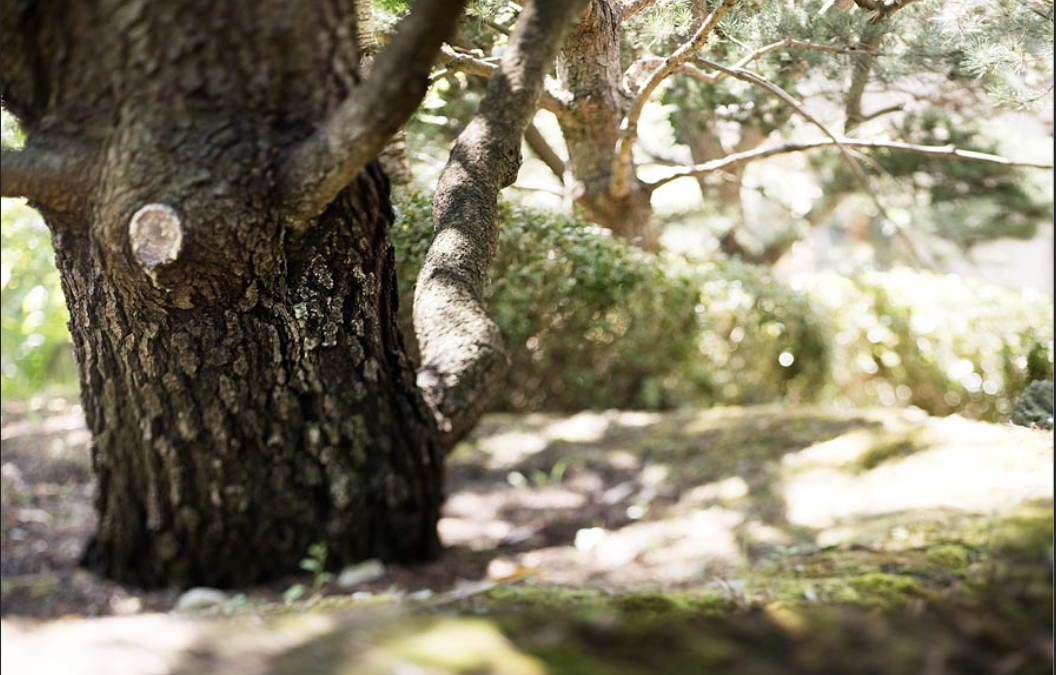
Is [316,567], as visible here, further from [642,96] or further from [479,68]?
[642,96]

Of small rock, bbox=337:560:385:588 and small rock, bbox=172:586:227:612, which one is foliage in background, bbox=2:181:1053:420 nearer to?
small rock, bbox=337:560:385:588

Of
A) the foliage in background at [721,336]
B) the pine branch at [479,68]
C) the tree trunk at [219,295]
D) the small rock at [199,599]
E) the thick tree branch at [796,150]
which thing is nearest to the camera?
the tree trunk at [219,295]

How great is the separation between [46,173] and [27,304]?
7.09ft

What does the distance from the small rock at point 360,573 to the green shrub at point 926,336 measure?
2697mm

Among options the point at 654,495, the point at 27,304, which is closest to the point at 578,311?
the point at 654,495

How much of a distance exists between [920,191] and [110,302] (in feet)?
15.9

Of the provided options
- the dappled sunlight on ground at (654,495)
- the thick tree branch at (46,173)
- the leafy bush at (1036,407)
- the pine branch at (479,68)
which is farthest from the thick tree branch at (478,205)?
the leafy bush at (1036,407)

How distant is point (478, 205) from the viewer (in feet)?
6.37

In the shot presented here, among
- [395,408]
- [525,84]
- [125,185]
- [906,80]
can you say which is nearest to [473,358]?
[395,408]

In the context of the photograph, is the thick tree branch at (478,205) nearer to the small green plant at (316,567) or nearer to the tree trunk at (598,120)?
the tree trunk at (598,120)

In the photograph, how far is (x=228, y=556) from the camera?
2.66m

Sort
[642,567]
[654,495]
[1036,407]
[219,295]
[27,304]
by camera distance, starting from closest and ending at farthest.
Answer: [219,295] < [1036,407] < [642,567] < [27,304] < [654,495]

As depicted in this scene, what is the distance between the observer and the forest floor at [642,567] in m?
1.45

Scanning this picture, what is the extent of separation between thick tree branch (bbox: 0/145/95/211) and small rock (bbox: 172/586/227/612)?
4.38 ft
